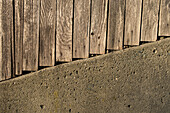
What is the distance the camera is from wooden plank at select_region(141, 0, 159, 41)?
2.49 m

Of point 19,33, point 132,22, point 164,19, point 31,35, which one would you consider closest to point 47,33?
point 31,35

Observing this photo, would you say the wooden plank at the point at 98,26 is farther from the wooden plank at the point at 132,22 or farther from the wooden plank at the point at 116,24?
the wooden plank at the point at 132,22

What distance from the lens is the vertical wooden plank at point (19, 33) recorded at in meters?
2.59

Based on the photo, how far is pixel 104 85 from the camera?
2.51 metres

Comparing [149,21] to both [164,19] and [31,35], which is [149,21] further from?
[31,35]

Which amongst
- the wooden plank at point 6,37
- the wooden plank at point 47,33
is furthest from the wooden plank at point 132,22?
the wooden plank at point 6,37

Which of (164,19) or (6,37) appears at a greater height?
(164,19)

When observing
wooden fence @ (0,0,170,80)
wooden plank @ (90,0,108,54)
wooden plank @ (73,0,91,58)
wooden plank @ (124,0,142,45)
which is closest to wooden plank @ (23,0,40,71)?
wooden fence @ (0,0,170,80)

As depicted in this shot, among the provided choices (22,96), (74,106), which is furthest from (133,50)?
(22,96)

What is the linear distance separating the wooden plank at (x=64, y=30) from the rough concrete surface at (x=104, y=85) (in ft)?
0.41

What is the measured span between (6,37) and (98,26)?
3.43 ft

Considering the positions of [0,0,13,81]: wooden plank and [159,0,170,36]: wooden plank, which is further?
[0,0,13,81]: wooden plank

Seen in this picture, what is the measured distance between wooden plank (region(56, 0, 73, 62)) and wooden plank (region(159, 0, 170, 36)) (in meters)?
0.97

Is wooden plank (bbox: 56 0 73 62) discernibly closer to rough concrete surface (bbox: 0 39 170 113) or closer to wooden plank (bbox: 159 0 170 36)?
rough concrete surface (bbox: 0 39 170 113)
